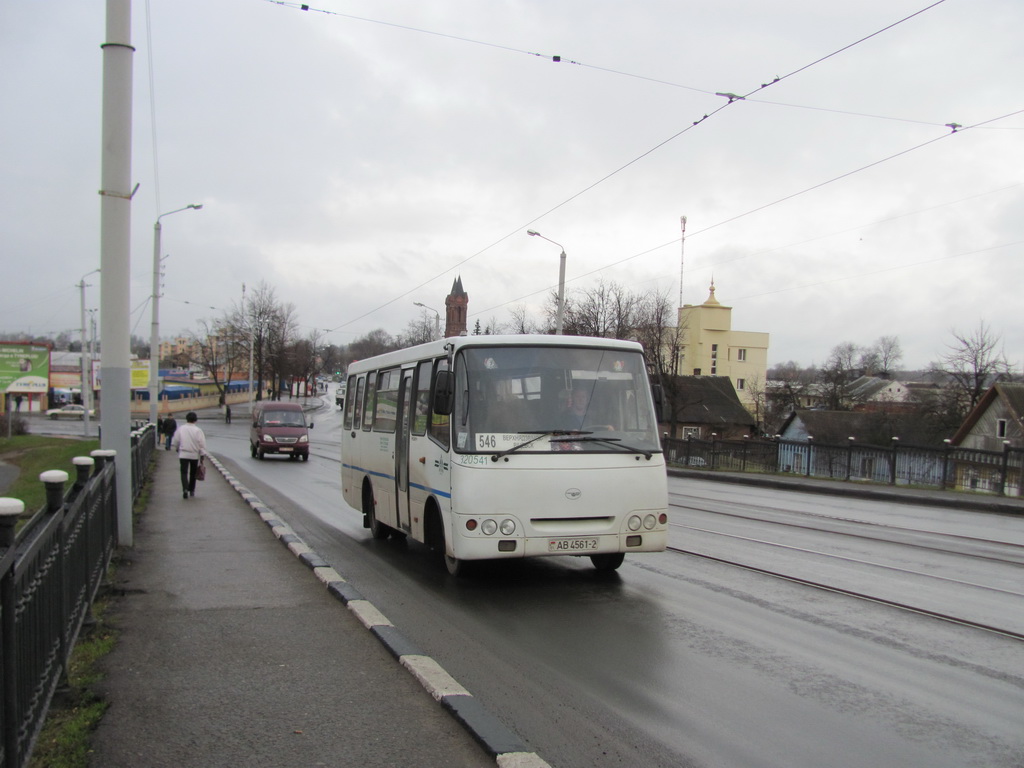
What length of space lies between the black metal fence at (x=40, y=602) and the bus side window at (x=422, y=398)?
361 cm

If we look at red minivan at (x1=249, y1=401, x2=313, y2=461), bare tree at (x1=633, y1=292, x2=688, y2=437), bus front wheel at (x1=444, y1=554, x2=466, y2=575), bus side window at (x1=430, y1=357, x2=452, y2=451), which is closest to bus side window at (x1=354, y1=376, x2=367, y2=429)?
bus side window at (x1=430, y1=357, x2=452, y2=451)

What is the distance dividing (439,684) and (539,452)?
10.8 ft

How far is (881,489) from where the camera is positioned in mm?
23359

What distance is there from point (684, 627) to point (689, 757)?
2721 millimetres

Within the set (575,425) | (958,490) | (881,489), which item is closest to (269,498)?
(575,425)

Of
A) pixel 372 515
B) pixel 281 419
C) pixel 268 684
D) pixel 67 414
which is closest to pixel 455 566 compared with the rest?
pixel 372 515

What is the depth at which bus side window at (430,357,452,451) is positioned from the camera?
851 centimetres

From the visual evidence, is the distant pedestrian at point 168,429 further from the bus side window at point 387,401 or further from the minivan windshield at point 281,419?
the bus side window at point 387,401

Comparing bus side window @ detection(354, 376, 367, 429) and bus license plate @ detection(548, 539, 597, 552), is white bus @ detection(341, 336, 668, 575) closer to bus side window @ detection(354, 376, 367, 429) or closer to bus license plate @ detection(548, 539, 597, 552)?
bus license plate @ detection(548, 539, 597, 552)

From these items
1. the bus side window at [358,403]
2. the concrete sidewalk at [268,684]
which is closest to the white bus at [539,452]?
the concrete sidewalk at [268,684]

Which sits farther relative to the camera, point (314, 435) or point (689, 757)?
point (314, 435)

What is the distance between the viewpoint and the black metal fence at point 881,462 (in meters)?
22.1

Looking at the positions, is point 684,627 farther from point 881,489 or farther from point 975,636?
point 881,489

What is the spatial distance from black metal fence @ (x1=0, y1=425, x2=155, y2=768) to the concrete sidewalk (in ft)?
1.34
